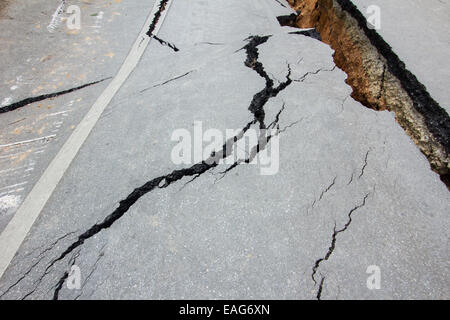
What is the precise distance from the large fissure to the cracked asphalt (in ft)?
0.36

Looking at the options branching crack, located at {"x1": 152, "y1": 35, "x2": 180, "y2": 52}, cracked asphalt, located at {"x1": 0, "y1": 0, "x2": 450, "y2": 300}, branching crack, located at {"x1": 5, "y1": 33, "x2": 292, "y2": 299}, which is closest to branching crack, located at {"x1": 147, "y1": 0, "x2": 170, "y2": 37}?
branching crack, located at {"x1": 152, "y1": 35, "x2": 180, "y2": 52}

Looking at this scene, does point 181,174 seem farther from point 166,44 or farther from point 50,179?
point 166,44

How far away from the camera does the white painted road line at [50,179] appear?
141 cm

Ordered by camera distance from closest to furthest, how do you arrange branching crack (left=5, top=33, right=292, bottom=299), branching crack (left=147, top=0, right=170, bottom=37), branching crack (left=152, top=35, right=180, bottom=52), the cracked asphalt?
the cracked asphalt < branching crack (left=5, top=33, right=292, bottom=299) < branching crack (left=152, top=35, right=180, bottom=52) < branching crack (left=147, top=0, right=170, bottom=37)

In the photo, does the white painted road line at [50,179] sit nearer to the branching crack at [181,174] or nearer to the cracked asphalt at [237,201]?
the cracked asphalt at [237,201]

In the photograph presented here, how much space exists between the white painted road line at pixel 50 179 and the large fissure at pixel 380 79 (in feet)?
7.28

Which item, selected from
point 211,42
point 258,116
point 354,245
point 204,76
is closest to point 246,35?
point 211,42

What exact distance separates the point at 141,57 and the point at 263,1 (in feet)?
6.76

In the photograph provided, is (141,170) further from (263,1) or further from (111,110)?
(263,1)

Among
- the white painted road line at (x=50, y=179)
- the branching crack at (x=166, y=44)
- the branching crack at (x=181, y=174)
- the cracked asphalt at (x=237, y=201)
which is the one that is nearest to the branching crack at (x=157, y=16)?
the branching crack at (x=166, y=44)

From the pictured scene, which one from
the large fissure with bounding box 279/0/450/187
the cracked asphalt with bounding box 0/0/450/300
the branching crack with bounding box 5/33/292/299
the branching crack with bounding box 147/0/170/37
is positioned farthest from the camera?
the branching crack with bounding box 147/0/170/37

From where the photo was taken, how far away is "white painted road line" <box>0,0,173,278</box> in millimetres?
1411

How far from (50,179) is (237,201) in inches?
52.0

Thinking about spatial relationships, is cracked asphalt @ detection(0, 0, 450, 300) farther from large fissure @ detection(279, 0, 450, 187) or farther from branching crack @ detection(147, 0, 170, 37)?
branching crack @ detection(147, 0, 170, 37)
